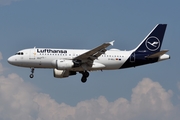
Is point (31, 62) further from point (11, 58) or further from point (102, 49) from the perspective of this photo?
point (102, 49)

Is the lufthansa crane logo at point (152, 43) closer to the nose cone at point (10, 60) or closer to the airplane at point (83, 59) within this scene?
the airplane at point (83, 59)

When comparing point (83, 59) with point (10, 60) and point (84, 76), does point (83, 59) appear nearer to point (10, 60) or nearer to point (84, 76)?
point (84, 76)

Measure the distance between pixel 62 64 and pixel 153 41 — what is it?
51.5 feet

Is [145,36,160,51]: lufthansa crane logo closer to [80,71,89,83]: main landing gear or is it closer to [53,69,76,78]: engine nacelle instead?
[80,71,89,83]: main landing gear

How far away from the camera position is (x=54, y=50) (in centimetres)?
8775

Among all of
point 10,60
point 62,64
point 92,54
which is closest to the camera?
point 62,64

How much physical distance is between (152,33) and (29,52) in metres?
19.3

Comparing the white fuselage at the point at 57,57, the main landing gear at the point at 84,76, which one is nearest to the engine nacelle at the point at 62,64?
the white fuselage at the point at 57,57

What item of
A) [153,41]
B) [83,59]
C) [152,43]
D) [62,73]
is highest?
[153,41]

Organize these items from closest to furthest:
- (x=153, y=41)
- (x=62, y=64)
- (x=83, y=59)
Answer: (x=62, y=64) → (x=83, y=59) → (x=153, y=41)

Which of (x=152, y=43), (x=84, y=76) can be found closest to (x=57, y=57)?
(x=84, y=76)

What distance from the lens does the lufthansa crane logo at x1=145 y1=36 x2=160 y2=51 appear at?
9331cm

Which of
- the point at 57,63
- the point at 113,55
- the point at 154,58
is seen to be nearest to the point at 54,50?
the point at 57,63

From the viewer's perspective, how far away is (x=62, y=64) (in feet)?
283
